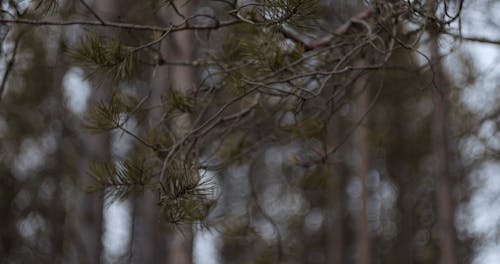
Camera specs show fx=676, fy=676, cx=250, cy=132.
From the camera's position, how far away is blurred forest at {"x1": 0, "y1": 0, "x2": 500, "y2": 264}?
174cm

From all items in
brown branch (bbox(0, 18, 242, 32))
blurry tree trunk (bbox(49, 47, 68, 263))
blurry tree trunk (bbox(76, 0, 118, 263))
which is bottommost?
brown branch (bbox(0, 18, 242, 32))

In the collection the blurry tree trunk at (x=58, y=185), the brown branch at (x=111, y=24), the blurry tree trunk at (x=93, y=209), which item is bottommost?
the brown branch at (x=111, y=24)

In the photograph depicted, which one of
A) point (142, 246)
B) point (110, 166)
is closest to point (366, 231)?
point (142, 246)

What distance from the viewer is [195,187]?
5.13 feet

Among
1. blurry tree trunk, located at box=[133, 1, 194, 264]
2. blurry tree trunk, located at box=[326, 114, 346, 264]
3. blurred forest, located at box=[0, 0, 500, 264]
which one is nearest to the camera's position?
blurred forest, located at box=[0, 0, 500, 264]

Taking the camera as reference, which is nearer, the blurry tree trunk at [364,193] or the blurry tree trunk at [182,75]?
the blurry tree trunk at [182,75]

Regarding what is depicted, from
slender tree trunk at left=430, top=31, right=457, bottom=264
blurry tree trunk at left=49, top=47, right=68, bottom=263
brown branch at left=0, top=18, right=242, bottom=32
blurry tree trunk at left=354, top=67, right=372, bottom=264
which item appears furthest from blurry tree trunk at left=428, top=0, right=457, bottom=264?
blurry tree trunk at left=49, top=47, right=68, bottom=263

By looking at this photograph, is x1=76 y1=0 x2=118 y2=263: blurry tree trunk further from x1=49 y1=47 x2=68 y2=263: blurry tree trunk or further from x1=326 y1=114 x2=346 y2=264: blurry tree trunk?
x1=326 y1=114 x2=346 y2=264: blurry tree trunk

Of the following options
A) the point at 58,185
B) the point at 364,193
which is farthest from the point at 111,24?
the point at 58,185

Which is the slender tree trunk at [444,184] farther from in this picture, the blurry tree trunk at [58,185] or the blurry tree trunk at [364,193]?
the blurry tree trunk at [58,185]

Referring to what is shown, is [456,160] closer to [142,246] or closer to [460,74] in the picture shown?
[460,74]

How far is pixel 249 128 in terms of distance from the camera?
2211mm

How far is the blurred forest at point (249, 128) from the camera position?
1738 mm

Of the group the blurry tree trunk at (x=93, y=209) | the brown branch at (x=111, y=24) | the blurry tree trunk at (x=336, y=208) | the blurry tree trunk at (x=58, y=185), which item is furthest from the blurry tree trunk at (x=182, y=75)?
the blurry tree trunk at (x=336, y=208)
